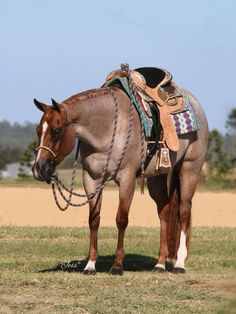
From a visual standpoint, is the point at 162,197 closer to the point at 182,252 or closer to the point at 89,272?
the point at 182,252

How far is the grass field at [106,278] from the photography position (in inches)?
273

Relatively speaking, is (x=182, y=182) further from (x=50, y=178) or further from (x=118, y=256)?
(x=50, y=178)

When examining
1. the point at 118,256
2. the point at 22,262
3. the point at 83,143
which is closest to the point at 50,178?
the point at 83,143

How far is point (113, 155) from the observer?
8766mm

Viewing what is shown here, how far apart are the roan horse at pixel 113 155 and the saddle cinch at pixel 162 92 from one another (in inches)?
10.5

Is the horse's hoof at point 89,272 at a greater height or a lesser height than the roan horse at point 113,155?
lesser

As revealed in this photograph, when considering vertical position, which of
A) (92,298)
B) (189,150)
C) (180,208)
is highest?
(189,150)

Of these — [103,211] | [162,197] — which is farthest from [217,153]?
[162,197]

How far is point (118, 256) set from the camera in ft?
29.3

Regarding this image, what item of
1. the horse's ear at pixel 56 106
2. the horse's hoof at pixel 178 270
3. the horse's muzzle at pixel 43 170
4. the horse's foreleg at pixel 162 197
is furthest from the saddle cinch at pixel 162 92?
the horse's muzzle at pixel 43 170

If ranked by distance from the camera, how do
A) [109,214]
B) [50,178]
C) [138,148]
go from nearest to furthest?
[50,178] < [138,148] < [109,214]

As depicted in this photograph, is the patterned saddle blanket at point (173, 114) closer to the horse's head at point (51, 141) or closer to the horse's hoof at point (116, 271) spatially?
the horse's head at point (51, 141)

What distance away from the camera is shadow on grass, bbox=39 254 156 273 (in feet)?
31.1

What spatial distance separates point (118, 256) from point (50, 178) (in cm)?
120
